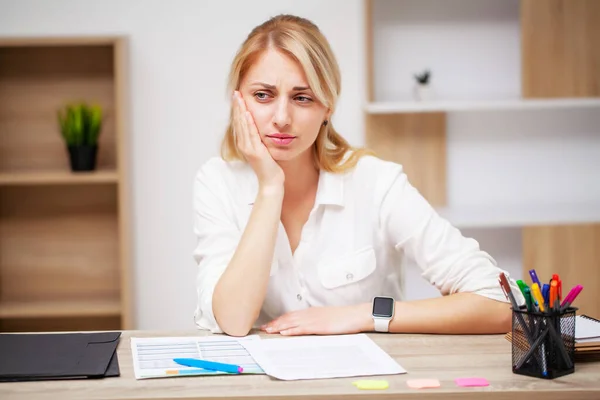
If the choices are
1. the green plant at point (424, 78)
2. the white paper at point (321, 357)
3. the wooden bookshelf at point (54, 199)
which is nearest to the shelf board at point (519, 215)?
the green plant at point (424, 78)

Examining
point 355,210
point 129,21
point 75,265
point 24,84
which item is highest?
point 129,21

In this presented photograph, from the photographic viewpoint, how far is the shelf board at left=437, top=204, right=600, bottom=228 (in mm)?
3197

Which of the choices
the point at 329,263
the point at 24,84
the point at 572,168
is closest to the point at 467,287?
the point at 329,263

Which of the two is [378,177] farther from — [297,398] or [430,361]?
[297,398]

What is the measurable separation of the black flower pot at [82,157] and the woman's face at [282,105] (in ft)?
5.30

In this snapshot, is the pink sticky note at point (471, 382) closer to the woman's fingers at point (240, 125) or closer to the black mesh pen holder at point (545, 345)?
the black mesh pen holder at point (545, 345)

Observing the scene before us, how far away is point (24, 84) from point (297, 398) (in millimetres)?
2779

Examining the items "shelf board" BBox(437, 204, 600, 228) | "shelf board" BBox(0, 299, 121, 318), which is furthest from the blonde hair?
"shelf board" BBox(0, 299, 121, 318)

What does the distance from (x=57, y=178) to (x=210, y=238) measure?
1.60 meters

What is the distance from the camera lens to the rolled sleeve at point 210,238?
1.80 meters

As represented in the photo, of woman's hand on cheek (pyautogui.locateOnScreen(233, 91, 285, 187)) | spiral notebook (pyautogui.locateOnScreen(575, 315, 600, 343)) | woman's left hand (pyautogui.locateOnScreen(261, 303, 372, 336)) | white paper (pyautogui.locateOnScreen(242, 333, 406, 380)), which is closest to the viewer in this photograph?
white paper (pyautogui.locateOnScreen(242, 333, 406, 380))

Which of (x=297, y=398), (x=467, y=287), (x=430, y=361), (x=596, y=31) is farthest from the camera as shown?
(x=596, y=31)

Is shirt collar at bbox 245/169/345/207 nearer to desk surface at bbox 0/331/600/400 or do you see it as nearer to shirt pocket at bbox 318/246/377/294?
shirt pocket at bbox 318/246/377/294

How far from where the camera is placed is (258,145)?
195cm
